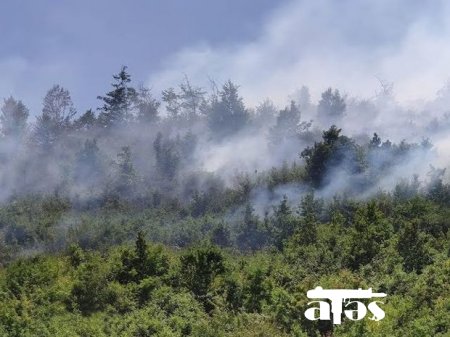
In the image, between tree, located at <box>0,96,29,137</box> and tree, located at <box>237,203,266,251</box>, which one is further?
tree, located at <box>0,96,29,137</box>

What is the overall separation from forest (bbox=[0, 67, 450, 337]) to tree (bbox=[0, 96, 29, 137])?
353mm

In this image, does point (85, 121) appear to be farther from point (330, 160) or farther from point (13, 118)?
point (330, 160)

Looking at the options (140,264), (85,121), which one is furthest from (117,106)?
(140,264)

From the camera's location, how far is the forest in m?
23.4

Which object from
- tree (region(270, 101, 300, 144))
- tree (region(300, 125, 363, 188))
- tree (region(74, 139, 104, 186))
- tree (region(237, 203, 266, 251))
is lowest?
tree (region(237, 203, 266, 251))

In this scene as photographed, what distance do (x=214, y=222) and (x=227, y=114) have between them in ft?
132

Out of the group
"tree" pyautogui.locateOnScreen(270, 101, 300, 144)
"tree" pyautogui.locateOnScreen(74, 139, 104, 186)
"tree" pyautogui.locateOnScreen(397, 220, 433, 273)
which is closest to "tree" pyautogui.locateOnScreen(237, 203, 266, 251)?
"tree" pyautogui.locateOnScreen(397, 220, 433, 273)

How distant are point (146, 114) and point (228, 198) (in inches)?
1433

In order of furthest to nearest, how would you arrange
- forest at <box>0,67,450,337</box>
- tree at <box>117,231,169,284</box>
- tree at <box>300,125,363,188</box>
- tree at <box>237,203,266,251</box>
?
1. tree at <box>300,125,363,188</box>
2. tree at <box>237,203,266,251</box>
3. tree at <box>117,231,169,284</box>
4. forest at <box>0,67,450,337</box>

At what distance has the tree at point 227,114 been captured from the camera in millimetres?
78875

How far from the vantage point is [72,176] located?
58625 millimetres

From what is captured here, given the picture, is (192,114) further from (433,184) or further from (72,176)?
(433,184)

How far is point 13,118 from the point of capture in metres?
79.8

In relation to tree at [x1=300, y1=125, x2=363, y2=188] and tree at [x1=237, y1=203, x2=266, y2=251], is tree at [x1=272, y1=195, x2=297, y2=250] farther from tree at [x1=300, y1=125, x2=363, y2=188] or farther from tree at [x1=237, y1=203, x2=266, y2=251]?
tree at [x1=300, y1=125, x2=363, y2=188]
